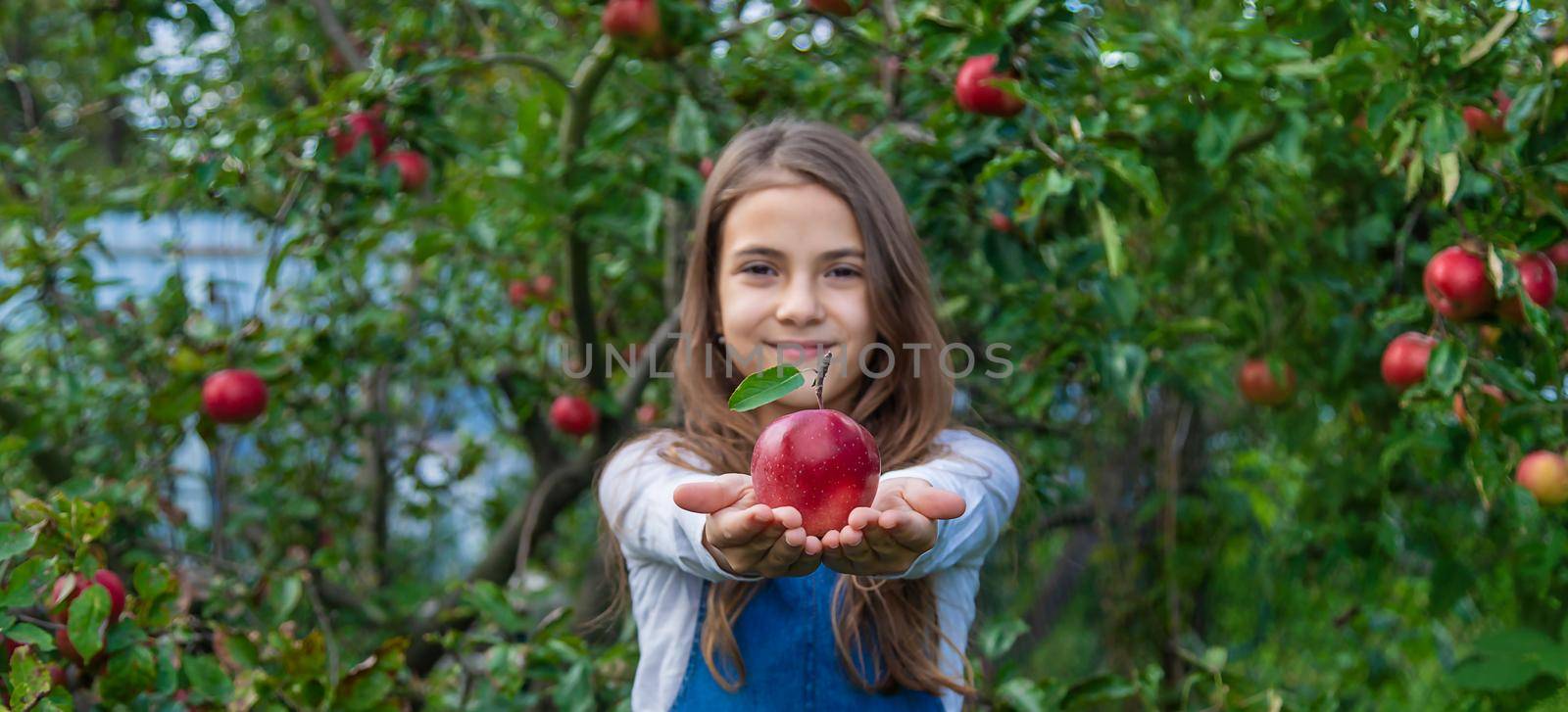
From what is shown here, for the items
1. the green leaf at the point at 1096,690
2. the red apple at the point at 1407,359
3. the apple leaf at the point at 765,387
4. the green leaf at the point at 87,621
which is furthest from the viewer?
the red apple at the point at 1407,359

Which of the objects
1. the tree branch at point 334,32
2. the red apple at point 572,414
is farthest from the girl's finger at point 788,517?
the tree branch at point 334,32

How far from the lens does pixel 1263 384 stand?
2.44m

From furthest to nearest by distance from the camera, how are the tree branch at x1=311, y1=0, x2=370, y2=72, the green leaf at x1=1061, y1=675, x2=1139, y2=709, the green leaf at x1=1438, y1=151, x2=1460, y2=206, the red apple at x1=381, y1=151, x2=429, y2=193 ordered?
the tree branch at x1=311, y1=0, x2=370, y2=72, the red apple at x1=381, y1=151, x2=429, y2=193, the green leaf at x1=1061, y1=675, x2=1139, y2=709, the green leaf at x1=1438, y1=151, x2=1460, y2=206

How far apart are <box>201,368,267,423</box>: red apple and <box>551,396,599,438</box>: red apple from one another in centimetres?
55

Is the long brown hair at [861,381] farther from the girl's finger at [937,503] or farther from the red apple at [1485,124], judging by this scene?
the red apple at [1485,124]

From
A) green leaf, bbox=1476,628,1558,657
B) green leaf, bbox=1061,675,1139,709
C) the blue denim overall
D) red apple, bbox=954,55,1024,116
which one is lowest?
green leaf, bbox=1476,628,1558,657

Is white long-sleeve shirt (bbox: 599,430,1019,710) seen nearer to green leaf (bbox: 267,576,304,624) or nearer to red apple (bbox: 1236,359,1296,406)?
green leaf (bbox: 267,576,304,624)

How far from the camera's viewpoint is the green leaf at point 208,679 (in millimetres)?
1608

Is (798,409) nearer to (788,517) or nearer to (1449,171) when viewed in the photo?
(788,517)

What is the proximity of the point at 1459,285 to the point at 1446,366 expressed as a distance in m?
0.15

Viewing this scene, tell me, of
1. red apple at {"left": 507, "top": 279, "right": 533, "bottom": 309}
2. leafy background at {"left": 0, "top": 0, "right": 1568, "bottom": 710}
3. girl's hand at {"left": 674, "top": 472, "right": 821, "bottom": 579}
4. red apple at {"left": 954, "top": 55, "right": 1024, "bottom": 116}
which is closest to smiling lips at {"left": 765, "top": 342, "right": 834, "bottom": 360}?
girl's hand at {"left": 674, "top": 472, "right": 821, "bottom": 579}

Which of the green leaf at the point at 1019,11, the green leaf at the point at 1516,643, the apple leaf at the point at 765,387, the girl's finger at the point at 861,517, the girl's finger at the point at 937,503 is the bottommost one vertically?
the green leaf at the point at 1516,643

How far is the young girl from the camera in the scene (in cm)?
130

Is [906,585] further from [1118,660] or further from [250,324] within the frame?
[1118,660]
